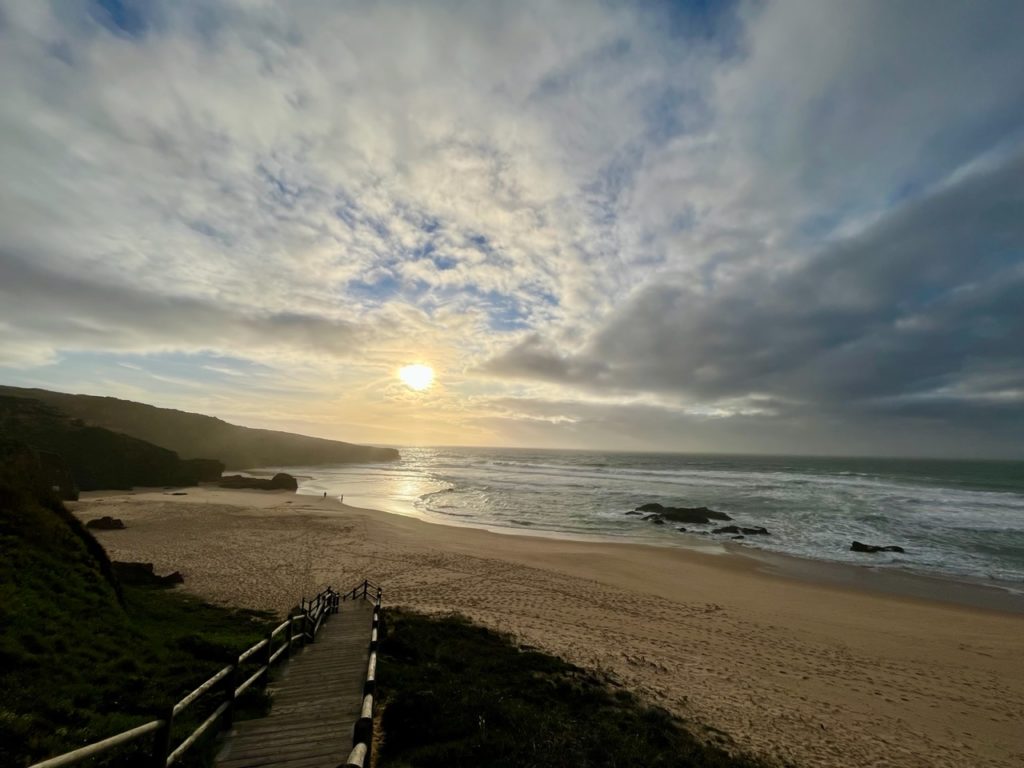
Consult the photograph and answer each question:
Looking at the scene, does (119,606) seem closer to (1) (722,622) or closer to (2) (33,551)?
(2) (33,551)

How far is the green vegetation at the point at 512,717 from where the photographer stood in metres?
7.52

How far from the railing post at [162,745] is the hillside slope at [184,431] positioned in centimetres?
8727

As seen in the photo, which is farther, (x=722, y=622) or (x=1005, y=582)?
(x=1005, y=582)

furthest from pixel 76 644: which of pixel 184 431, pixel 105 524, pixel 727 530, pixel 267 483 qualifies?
pixel 184 431

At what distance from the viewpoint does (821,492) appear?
64188 millimetres

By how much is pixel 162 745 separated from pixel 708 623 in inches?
683

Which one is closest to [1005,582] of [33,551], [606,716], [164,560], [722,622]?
[722,622]

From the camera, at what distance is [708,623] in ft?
57.9

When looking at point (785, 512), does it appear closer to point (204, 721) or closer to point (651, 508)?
point (651, 508)

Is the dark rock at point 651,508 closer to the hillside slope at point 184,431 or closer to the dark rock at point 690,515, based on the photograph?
the dark rock at point 690,515

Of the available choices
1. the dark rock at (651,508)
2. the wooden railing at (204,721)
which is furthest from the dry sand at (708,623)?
the dark rock at (651,508)

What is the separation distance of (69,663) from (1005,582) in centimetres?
3779

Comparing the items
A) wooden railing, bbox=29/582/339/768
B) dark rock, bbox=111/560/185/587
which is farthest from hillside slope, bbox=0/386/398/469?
wooden railing, bbox=29/582/339/768

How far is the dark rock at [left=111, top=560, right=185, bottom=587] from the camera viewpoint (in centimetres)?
1761
